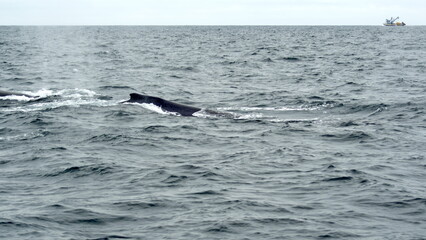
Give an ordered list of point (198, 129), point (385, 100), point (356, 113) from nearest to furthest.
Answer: point (198, 129) < point (356, 113) < point (385, 100)

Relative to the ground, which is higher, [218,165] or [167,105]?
[167,105]

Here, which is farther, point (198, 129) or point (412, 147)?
point (198, 129)

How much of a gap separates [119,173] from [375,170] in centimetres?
728

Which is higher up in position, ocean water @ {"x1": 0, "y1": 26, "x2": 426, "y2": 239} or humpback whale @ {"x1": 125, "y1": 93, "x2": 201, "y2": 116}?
humpback whale @ {"x1": 125, "y1": 93, "x2": 201, "y2": 116}

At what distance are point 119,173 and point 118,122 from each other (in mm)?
9018

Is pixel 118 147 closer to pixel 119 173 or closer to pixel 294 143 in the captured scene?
pixel 119 173

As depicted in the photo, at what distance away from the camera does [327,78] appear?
45906 millimetres

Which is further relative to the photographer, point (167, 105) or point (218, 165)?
point (167, 105)

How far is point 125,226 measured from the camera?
12.9 m

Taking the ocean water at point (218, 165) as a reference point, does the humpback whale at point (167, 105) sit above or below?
above

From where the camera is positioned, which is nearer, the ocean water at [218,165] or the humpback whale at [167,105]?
the ocean water at [218,165]

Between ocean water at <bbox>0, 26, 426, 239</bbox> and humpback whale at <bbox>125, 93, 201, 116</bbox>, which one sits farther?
humpback whale at <bbox>125, 93, 201, 116</bbox>

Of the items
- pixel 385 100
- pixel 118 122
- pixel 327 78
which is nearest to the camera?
pixel 118 122

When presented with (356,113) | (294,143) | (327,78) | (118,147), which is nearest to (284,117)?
(356,113)
